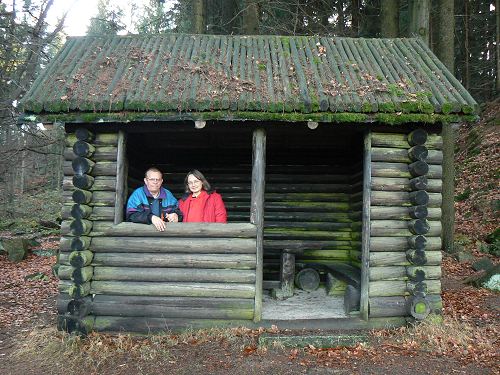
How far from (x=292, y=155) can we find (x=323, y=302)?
3.27m

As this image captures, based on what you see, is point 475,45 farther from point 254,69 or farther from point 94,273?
point 94,273

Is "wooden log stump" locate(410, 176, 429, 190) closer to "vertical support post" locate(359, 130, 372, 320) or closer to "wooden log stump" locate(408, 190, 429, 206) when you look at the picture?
"wooden log stump" locate(408, 190, 429, 206)

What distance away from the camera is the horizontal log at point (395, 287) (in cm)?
660

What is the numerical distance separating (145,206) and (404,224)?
3.97 metres

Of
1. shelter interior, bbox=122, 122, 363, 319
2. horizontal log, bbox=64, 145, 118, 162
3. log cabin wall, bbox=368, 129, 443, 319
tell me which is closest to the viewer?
log cabin wall, bbox=368, 129, 443, 319

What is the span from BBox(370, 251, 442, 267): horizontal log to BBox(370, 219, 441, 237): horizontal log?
282mm

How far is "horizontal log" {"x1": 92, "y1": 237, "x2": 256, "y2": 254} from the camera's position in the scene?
650cm

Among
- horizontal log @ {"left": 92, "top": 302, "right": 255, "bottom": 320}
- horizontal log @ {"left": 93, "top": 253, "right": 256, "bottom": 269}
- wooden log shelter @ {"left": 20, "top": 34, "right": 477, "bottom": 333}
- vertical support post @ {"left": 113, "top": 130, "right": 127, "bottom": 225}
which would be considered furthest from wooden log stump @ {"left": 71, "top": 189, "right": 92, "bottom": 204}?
horizontal log @ {"left": 92, "top": 302, "right": 255, "bottom": 320}

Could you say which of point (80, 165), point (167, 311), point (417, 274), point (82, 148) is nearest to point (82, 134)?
point (82, 148)

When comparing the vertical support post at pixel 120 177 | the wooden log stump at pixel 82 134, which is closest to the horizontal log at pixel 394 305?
the vertical support post at pixel 120 177

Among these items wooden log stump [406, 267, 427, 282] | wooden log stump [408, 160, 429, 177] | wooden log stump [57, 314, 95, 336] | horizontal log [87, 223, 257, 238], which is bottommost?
wooden log stump [57, 314, 95, 336]

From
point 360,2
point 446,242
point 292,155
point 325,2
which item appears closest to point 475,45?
point 360,2

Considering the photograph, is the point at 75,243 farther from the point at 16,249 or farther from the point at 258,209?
the point at 16,249

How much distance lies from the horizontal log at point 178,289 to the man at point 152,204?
3.15ft
